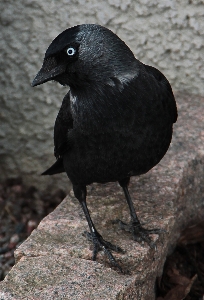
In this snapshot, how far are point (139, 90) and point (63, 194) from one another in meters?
2.16

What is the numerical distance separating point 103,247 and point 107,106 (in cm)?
67

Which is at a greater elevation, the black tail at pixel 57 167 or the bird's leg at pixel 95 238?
the black tail at pixel 57 167

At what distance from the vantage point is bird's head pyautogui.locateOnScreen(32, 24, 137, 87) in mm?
2719

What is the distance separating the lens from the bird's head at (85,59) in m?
2.72

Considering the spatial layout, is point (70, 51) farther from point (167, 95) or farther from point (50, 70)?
point (167, 95)

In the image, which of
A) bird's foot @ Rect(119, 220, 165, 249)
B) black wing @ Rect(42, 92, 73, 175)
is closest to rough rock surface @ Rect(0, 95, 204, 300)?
bird's foot @ Rect(119, 220, 165, 249)

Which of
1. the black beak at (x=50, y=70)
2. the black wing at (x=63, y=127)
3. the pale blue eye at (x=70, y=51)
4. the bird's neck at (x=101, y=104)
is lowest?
the black wing at (x=63, y=127)

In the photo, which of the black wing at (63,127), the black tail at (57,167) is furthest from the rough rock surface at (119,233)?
the black wing at (63,127)

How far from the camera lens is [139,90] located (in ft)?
9.41

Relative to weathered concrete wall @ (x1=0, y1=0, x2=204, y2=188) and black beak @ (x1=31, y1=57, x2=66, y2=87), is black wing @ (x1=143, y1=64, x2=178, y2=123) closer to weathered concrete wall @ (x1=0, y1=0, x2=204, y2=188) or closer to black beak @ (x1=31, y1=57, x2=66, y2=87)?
black beak @ (x1=31, y1=57, x2=66, y2=87)

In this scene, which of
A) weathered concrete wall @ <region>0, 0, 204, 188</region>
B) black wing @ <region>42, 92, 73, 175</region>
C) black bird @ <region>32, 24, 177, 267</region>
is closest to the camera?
black bird @ <region>32, 24, 177, 267</region>

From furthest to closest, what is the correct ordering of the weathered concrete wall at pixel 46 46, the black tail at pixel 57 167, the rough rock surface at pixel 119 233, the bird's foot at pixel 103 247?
the weathered concrete wall at pixel 46 46
the black tail at pixel 57 167
the bird's foot at pixel 103 247
the rough rock surface at pixel 119 233

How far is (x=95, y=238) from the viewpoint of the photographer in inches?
119

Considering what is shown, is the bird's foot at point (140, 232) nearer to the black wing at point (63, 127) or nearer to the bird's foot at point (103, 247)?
the bird's foot at point (103, 247)
